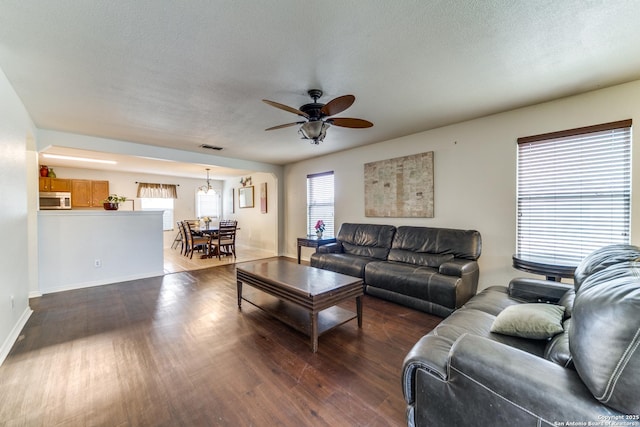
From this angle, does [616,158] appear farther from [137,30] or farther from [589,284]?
[137,30]

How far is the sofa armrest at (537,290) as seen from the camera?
2.07 metres

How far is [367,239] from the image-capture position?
4.53 meters

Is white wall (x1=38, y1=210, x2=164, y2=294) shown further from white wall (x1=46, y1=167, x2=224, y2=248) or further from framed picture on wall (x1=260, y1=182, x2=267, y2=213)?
white wall (x1=46, y1=167, x2=224, y2=248)

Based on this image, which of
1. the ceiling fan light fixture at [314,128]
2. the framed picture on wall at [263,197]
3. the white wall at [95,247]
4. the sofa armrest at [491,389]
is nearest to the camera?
the sofa armrest at [491,389]

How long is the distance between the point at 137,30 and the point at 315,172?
4428 millimetres

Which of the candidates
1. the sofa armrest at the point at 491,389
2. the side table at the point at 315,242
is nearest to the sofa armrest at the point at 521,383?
the sofa armrest at the point at 491,389

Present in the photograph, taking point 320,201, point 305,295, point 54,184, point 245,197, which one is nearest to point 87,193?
point 54,184

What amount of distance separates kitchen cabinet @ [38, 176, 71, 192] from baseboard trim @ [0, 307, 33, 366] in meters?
4.37

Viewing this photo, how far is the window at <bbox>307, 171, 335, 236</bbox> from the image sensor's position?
5691mm

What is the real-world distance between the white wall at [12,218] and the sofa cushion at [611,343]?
3805mm

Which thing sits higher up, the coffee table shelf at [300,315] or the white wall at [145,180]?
the white wall at [145,180]

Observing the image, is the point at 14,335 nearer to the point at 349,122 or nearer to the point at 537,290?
the point at 349,122

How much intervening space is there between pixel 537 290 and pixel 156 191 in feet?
29.9

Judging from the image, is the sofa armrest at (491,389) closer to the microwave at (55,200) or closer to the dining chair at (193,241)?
the dining chair at (193,241)
